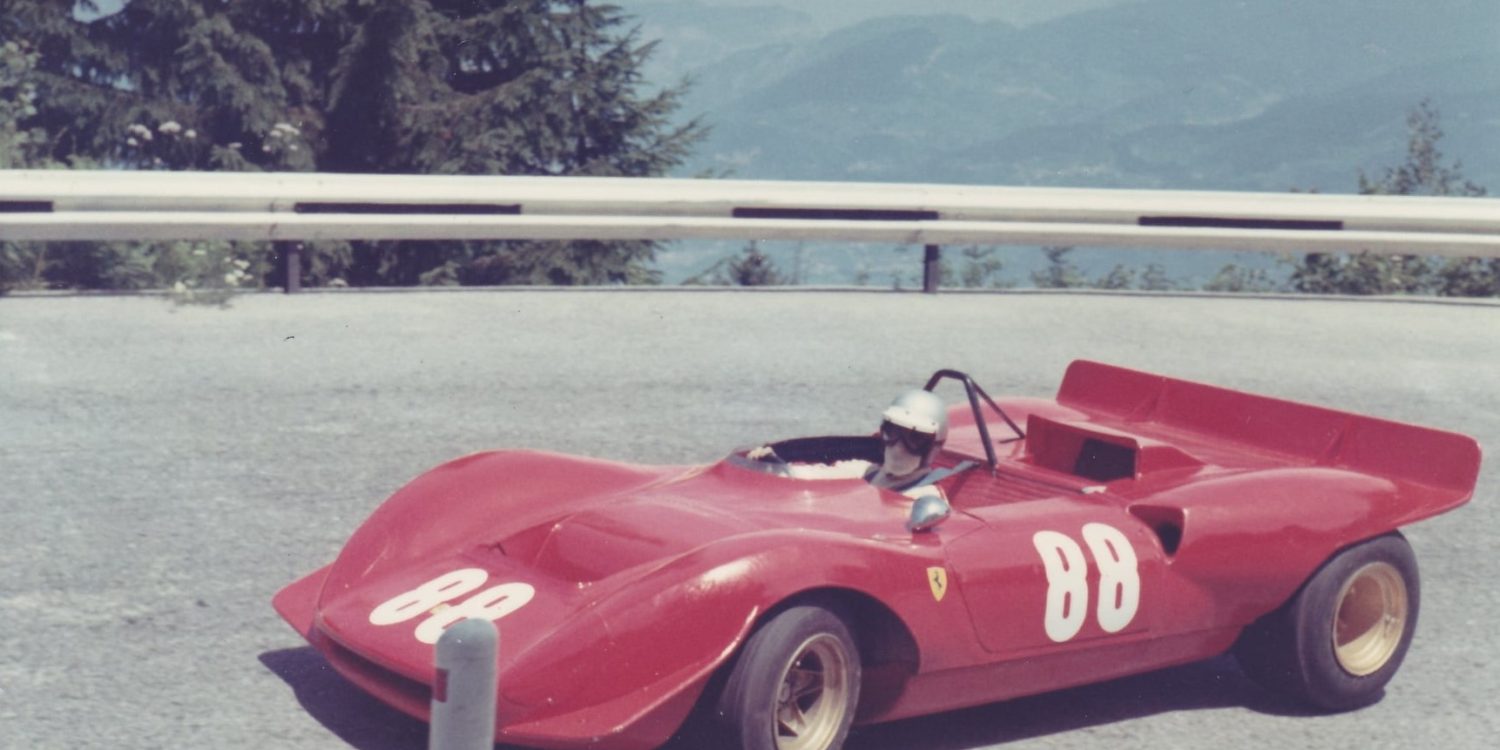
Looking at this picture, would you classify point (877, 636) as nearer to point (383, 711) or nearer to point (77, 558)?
point (383, 711)

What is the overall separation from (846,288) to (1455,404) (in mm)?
4569

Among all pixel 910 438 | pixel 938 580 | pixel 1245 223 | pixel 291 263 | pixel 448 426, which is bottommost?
pixel 448 426

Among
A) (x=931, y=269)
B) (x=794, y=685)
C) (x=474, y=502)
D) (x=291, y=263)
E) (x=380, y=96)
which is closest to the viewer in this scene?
(x=794, y=685)

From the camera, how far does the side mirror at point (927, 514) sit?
183 inches

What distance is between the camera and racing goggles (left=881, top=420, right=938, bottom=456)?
17.6 ft

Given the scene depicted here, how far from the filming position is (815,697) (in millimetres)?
4383

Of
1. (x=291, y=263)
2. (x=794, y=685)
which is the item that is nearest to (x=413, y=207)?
(x=291, y=263)

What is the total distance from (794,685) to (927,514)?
628mm

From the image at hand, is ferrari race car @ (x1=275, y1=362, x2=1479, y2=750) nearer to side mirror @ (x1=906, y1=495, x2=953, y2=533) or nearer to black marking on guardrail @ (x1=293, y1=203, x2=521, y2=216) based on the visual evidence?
side mirror @ (x1=906, y1=495, x2=953, y2=533)

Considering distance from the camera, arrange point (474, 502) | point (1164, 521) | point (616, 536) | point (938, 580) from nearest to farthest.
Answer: point (938, 580) → point (616, 536) → point (1164, 521) → point (474, 502)

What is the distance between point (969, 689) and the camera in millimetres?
4645

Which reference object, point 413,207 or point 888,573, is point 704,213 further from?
point 888,573

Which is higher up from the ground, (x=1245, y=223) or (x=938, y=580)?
(x=1245, y=223)

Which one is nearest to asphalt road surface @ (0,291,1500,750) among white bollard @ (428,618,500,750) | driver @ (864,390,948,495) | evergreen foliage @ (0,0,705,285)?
driver @ (864,390,948,495)
